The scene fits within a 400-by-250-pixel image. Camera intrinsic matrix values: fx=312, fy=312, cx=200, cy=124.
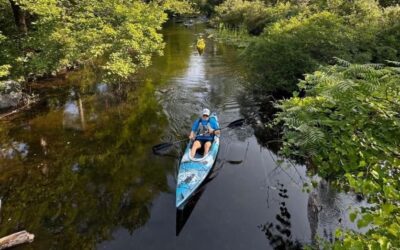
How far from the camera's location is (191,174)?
29.1ft

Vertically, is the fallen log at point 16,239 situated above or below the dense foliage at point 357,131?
below

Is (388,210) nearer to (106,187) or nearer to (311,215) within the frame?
(311,215)

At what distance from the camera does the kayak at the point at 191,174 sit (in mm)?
8188

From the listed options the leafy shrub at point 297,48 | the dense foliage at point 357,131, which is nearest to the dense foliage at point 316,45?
the leafy shrub at point 297,48

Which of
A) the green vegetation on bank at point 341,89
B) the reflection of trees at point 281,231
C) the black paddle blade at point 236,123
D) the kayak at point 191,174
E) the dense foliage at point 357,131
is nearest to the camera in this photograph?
the green vegetation on bank at point 341,89

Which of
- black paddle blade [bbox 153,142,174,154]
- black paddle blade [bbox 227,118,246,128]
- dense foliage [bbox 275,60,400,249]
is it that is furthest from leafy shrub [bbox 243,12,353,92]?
dense foliage [bbox 275,60,400,249]

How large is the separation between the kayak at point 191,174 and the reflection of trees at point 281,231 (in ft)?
6.75

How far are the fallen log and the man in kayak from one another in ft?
15.9

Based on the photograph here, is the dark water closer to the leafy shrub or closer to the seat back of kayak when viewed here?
the seat back of kayak

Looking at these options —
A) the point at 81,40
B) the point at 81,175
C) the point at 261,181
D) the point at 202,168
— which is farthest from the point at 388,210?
the point at 81,40

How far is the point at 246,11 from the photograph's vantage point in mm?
34250

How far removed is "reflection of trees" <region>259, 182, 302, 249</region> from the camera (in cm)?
748

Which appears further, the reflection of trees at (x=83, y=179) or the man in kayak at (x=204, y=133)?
the man in kayak at (x=204, y=133)

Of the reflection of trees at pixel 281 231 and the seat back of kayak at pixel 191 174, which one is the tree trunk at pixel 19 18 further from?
the reflection of trees at pixel 281 231
